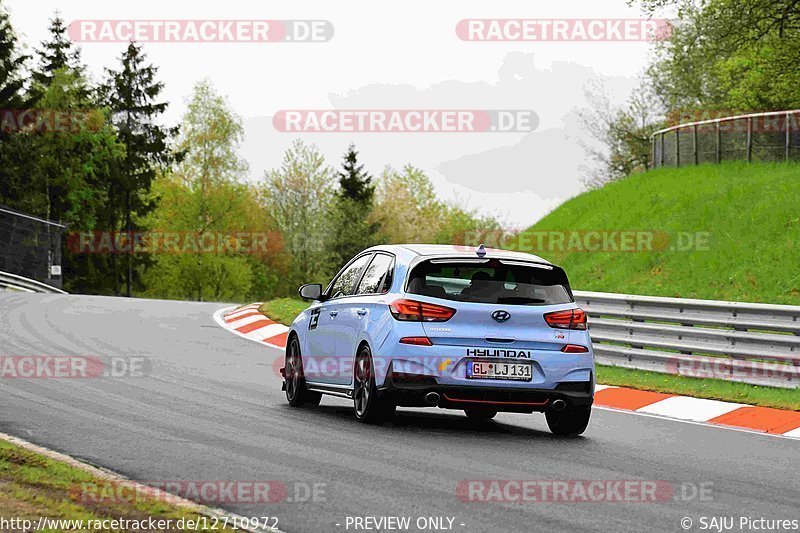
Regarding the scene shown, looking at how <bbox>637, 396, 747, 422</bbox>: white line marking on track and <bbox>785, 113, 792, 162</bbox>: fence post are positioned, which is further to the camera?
<bbox>785, 113, 792, 162</bbox>: fence post

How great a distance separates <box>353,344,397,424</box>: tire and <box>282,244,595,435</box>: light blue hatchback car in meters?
0.01

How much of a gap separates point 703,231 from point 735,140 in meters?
6.74

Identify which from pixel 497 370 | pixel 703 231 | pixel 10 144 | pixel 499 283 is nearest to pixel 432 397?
pixel 497 370

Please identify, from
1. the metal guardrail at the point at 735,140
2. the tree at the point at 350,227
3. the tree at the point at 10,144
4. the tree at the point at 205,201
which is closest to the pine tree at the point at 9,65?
the tree at the point at 10,144

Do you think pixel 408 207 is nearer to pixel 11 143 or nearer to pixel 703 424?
pixel 11 143

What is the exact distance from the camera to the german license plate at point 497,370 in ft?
34.4

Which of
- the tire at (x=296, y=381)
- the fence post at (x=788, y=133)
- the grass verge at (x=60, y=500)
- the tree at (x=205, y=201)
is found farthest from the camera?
the tree at (x=205, y=201)

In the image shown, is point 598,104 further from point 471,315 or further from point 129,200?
point 471,315

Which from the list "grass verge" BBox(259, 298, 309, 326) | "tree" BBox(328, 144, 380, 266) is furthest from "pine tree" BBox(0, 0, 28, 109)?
"grass verge" BBox(259, 298, 309, 326)

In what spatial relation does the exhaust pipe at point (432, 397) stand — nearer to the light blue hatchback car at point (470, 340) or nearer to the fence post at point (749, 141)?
the light blue hatchback car at point (470, 340)

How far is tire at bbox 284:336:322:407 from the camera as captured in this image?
1266cm

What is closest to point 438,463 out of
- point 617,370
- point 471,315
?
point 471,315

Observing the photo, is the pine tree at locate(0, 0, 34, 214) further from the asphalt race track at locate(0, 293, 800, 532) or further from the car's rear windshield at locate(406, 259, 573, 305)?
the car's rear windshield at locate(406, 259, 573, 305)

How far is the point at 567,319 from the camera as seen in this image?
10.9m
